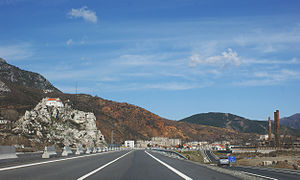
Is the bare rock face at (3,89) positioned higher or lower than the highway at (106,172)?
higher

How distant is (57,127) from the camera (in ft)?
321

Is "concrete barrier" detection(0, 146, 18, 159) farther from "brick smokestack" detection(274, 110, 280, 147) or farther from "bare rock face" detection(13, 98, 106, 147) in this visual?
"brick smokestack" detection(274, 110, 280, 147)

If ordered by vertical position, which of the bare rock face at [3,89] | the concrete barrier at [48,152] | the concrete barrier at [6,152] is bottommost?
the concrete barrier at [48,152]

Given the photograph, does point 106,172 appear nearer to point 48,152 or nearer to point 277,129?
point 48,152

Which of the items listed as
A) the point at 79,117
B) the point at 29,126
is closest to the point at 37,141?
the point at 29,126

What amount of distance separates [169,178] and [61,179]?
4075 millimetres

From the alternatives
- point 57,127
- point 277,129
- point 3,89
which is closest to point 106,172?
point 57,127

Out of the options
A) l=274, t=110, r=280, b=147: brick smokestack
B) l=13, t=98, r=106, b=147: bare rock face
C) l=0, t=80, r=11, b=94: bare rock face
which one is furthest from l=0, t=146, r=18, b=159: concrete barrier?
l=0, t=80, r=11, b=94: bare rock face

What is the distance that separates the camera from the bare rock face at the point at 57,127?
85.3m

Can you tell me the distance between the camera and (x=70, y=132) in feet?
329

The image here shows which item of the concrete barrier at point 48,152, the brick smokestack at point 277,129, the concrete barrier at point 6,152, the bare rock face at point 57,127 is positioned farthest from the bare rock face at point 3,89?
the concrete barrier at point 6,152

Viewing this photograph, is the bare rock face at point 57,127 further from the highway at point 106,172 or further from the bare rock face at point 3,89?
the highway at point 106,172

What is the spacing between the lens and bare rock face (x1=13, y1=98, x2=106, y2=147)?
280 ft

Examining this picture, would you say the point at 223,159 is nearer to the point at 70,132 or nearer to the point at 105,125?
the point at 70,132
